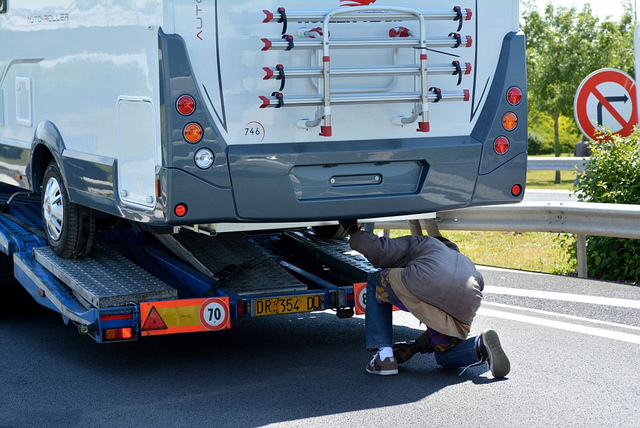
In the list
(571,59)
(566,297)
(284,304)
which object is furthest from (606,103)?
(571,59)

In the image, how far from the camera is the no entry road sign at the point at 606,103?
10586mm

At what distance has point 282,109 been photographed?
22.2 ft

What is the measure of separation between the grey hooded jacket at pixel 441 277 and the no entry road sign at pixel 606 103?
439cm

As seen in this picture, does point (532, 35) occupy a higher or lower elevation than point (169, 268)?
higher

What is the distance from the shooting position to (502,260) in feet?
40.8

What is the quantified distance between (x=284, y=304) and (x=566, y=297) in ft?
10.3

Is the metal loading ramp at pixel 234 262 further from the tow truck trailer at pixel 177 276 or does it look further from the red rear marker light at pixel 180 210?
the red rear marker light at pixel 180 210

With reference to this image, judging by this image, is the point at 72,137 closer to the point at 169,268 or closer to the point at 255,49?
the point at 169,268

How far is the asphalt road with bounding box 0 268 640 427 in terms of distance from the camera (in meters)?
6.05

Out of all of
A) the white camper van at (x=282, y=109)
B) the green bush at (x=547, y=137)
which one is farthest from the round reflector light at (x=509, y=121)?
the green bush at (x=547, y=137)

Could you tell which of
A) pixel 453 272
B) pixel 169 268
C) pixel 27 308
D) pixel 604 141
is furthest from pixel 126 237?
pixel 604 141

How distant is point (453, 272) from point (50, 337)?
3.47 m

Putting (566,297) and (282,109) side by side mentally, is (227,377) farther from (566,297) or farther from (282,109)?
(566,297)

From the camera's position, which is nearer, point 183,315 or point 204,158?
point 204,158
